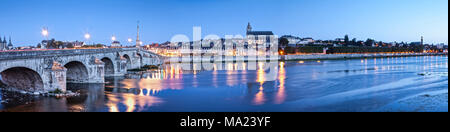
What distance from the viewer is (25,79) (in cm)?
2247

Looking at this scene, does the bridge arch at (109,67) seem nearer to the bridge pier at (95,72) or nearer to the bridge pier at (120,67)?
the bridge pier at (120,67)

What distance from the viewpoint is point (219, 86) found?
3030 cm

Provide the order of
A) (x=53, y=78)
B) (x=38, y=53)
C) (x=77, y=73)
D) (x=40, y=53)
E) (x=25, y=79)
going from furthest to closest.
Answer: (x=77, y=73) < (x=25, y=79) < (x=53, y=78) < (x=40, y=53) < (x=38, y=53)

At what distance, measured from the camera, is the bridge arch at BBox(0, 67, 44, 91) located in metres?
21.7

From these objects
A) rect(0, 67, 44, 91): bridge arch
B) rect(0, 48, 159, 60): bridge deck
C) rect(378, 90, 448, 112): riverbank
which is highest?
rect(0, 48, 159, 60): bridge deck

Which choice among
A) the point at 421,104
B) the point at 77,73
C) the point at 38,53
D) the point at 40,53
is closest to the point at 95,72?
the point at 77,73

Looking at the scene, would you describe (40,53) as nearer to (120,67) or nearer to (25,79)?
(25,79)

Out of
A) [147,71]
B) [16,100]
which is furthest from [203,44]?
[16,100]

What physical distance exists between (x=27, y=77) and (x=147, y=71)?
23082mm

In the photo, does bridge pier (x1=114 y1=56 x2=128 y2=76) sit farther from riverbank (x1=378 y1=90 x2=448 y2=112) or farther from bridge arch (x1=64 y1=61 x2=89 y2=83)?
riverbank (x1=378 y1=90 x2=448 y2=112)

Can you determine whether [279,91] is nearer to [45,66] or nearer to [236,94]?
[236,94]

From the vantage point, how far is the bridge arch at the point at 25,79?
854 inches

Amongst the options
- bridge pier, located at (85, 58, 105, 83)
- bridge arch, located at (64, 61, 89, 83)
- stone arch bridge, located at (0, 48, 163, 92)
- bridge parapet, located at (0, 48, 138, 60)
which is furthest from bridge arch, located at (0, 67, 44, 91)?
bridge pier, located at (85, 58, 105, 83)
